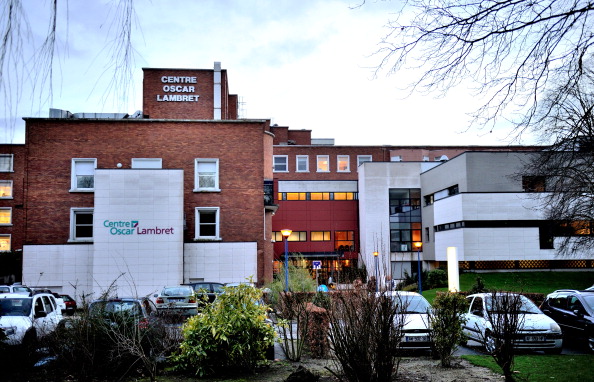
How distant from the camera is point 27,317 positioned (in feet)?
49.4

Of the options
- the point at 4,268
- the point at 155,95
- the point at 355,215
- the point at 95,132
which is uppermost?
the point at 155,95

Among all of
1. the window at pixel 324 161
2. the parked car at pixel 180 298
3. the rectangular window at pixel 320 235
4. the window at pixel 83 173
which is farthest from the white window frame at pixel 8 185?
the parked car at pixel 180 298

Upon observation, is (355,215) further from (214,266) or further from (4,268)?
(4,268)

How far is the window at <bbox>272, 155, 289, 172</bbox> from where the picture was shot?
70062 millimetres


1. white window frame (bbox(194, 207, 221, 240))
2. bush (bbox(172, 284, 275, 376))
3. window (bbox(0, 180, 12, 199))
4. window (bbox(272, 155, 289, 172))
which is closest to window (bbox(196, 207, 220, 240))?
white window frame (bbox(194, 207, 221, 240))

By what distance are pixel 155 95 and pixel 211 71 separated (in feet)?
17.2

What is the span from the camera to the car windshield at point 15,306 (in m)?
15.4

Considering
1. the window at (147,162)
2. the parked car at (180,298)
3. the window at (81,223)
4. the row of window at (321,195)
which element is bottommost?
the parked car at (180,298)

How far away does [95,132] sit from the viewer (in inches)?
1363

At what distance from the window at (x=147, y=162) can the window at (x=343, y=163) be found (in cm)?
3828

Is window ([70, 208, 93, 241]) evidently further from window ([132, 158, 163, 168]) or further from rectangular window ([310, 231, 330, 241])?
rectangular window ([310, 231, 330, 241])

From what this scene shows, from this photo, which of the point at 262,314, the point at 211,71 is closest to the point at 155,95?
the point at 211,71

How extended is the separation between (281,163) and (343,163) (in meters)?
8.22

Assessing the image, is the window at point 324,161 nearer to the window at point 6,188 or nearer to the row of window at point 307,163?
the row of window at point 307,163
